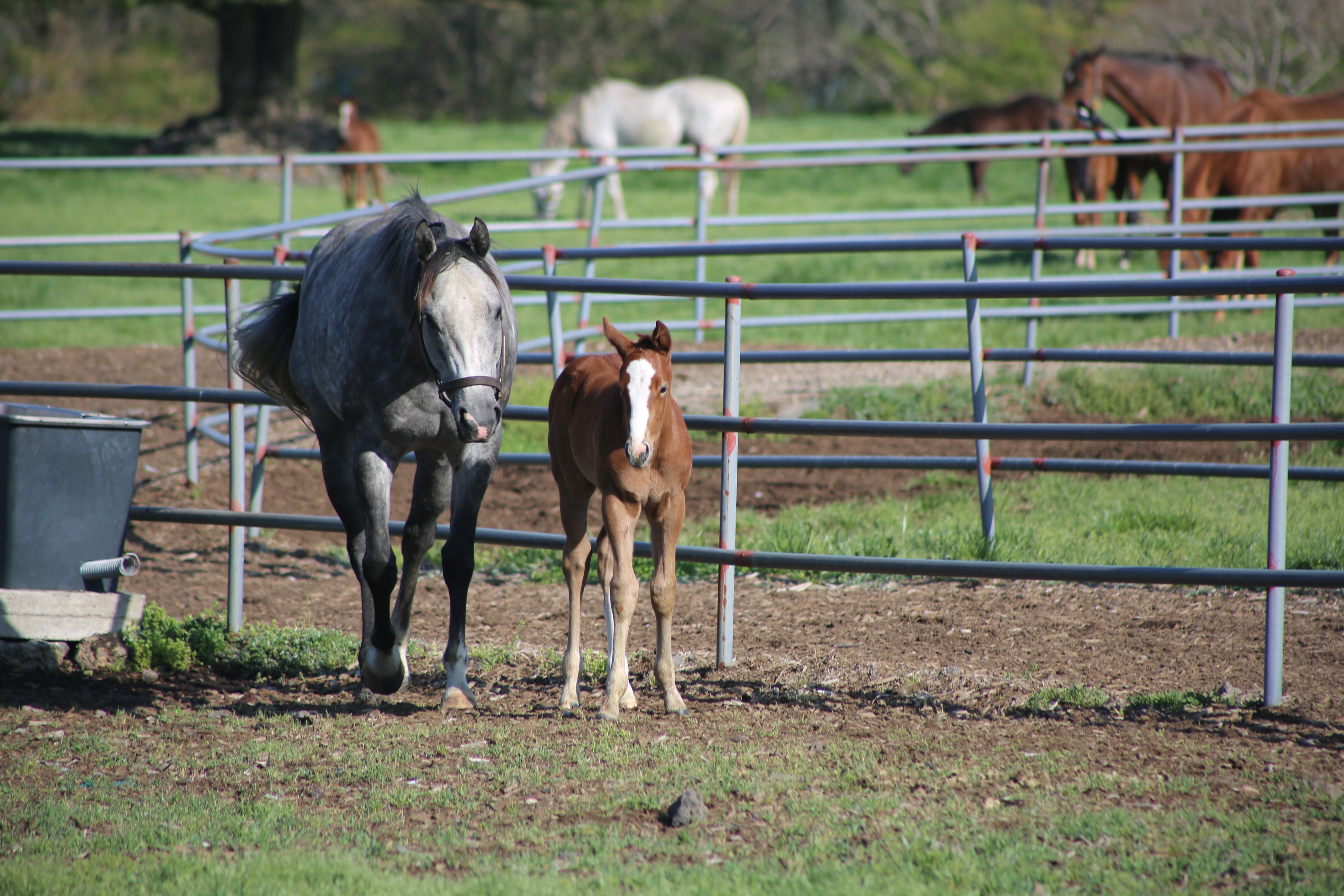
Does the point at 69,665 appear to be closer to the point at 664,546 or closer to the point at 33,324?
the point at 664,546

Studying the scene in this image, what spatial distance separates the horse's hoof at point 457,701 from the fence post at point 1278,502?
2.75 meters

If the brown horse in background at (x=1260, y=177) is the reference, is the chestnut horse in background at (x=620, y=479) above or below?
below

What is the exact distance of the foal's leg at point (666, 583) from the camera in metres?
3.89

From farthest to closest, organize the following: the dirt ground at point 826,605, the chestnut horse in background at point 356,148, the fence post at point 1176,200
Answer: the chestnut horse in background at point 356,148
the fence post at point 1176,200
the dirt ground at point 826,605

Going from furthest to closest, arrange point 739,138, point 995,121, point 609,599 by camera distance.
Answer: point 739,138 < point 995,121 < point 609,599

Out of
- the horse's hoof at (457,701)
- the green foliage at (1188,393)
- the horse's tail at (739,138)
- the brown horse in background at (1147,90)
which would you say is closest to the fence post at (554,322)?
the horse's hoof at (457,701)

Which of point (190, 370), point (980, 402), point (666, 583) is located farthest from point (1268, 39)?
point (666, 583)

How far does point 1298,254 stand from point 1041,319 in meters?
3.29

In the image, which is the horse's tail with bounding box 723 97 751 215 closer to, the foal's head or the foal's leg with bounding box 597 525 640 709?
the foal's leg with bounding box 597 525 640 709

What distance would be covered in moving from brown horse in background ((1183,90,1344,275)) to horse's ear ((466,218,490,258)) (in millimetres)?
8801

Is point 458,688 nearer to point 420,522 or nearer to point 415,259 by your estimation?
point 420,522

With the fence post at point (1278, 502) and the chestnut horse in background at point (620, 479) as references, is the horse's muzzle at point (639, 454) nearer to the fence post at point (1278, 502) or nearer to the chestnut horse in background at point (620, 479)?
the chestnut horse in background at point (620, 479)

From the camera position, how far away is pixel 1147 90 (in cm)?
1390

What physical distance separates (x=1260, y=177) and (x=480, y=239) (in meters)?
9.86
